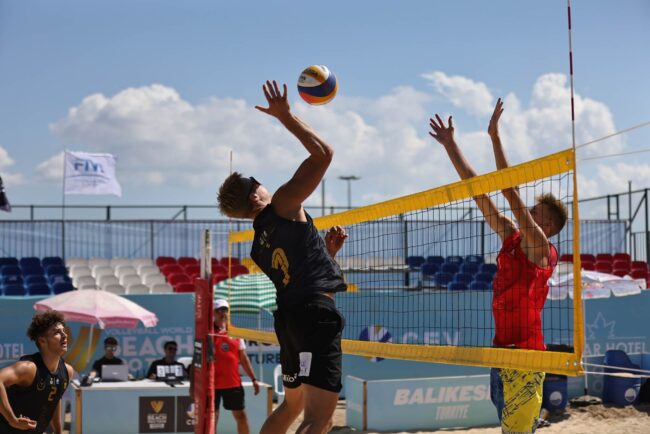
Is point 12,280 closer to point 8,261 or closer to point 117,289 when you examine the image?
point 8,261

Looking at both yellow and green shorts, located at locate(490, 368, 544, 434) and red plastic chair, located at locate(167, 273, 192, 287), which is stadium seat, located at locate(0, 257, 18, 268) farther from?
yellow and green shorts, located at locate(490, 368, 544, 434)

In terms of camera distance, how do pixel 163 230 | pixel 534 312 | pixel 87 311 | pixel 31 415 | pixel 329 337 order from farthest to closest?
pixel 163 230 → pixel 87 311 → pixel 31 415 → pixel 534 312 → pixel 329 337

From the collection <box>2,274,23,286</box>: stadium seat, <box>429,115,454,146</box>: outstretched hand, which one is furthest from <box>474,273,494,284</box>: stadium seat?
<box>429,115,454,146</box>: outstretched hand

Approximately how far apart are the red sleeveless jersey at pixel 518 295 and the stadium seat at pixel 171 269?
13526 mm

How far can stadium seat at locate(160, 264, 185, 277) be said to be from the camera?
17.5 m

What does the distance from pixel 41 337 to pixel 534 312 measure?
3.19 m

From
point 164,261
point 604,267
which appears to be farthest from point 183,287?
point 604,267

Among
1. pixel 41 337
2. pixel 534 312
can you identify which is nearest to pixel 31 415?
pixel 41 337

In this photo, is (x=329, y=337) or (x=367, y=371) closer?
(x=329, y=337)

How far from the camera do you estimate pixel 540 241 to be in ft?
13.9

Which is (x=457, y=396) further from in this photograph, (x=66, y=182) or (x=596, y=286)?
(x=66, y=182)

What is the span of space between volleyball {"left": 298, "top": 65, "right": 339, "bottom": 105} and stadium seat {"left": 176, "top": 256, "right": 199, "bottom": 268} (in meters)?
13.8

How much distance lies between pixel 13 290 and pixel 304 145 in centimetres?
1261

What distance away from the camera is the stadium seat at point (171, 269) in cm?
1749
